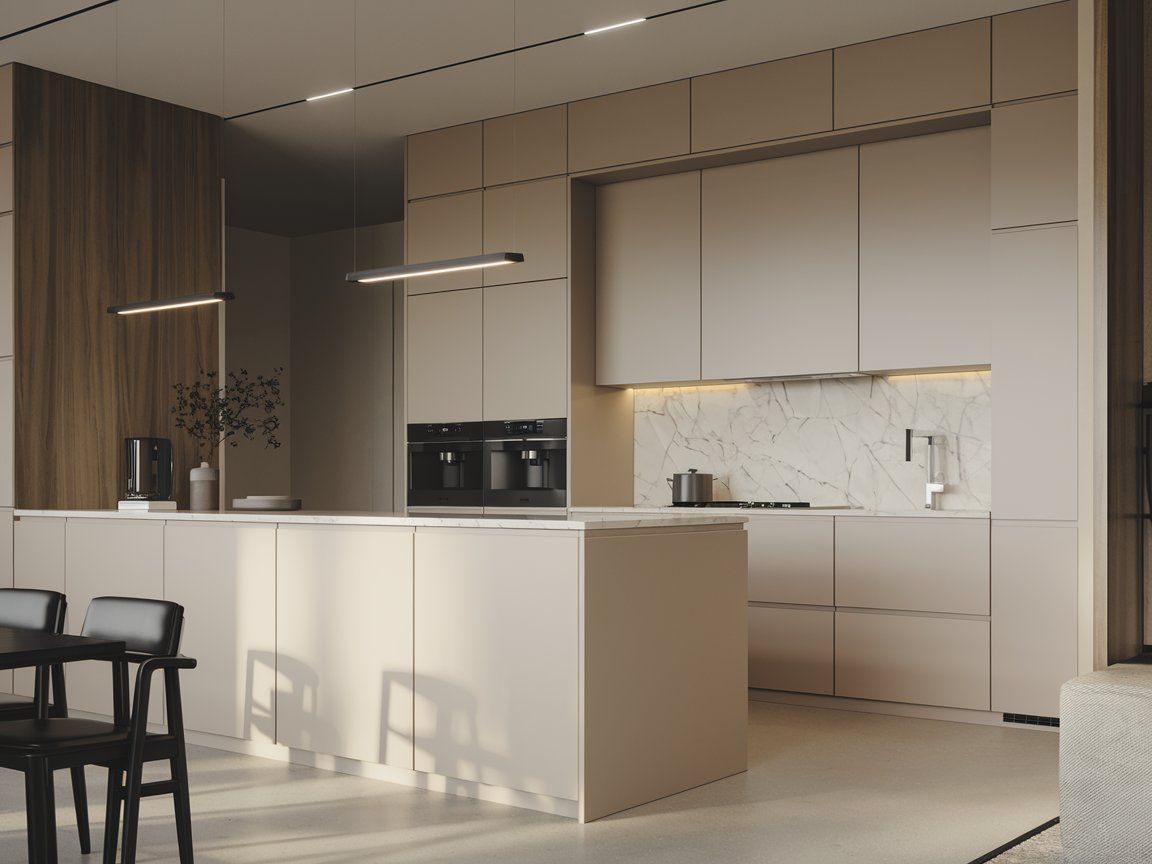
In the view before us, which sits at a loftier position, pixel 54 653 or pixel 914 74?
pixel 914 74

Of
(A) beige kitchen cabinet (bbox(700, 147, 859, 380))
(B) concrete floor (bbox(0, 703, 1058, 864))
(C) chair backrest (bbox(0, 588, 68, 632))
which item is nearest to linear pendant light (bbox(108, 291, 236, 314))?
(B) concrete floor (bbox(0, 703, 1058, 864))

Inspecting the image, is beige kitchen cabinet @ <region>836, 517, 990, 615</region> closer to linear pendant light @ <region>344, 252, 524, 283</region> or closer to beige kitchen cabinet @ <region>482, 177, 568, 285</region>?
linear pendant light @ <region>344, 252, 524, 283</region>

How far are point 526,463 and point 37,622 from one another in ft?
11.6

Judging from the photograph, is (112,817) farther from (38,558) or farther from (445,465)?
(445,465)

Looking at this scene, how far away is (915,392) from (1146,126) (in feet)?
8.64

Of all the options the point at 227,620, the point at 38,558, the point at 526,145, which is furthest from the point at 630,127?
the point at 38,558

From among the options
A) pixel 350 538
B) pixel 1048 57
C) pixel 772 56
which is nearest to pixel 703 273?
pixel 772 56

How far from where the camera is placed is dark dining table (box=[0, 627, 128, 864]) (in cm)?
270

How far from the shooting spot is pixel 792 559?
581 cm

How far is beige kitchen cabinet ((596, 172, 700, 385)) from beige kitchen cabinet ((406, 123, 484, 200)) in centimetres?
77

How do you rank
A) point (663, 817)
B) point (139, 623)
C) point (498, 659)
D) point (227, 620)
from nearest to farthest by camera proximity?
point (139, 623), point (663, 817), point (498, 659), point (227, 620)

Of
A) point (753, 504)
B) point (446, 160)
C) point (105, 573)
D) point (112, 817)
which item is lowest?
point (112, 817)

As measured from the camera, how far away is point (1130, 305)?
11.4ft

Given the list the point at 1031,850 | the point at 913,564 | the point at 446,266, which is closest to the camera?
the point at 1031,850
